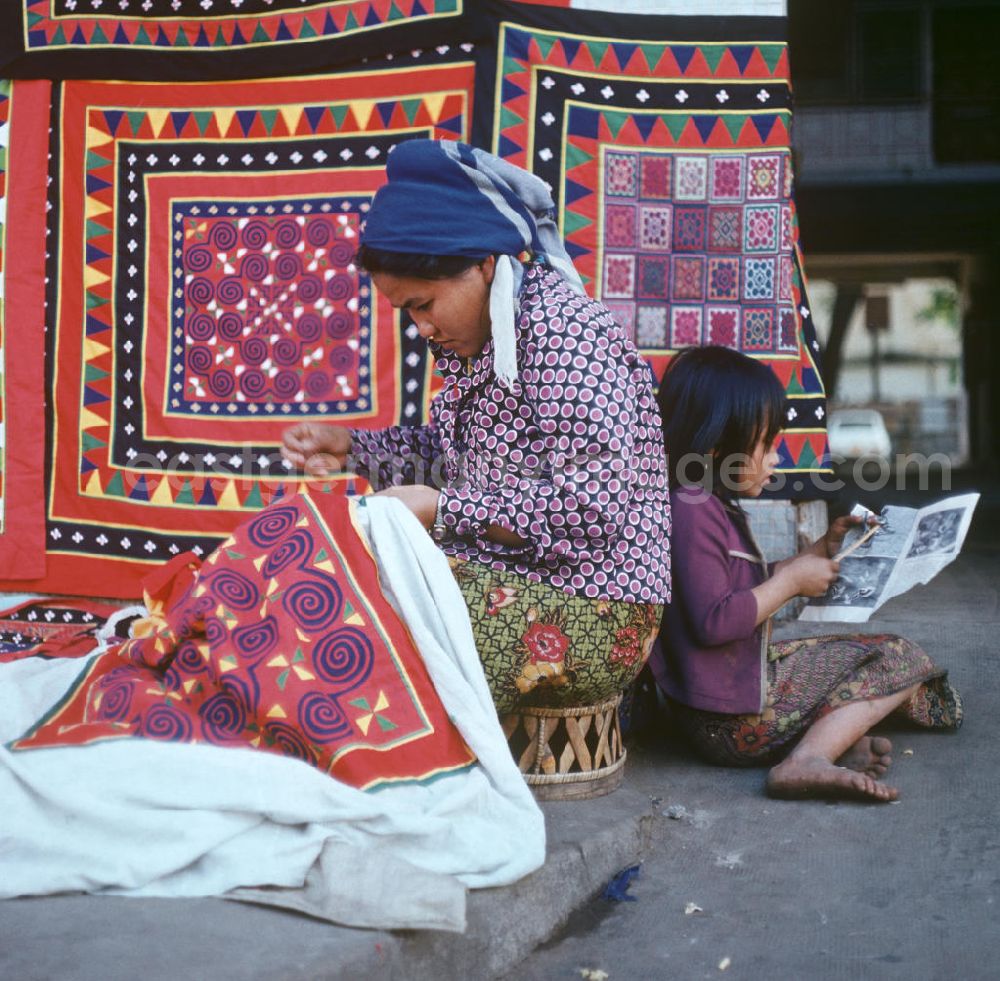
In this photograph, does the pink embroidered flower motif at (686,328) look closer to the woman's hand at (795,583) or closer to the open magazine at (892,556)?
the open magazine at (892,556)

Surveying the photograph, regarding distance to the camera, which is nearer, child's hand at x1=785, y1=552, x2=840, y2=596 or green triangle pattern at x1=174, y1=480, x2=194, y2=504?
child's hand at x1=785, y1=552, x2=840, y2=596

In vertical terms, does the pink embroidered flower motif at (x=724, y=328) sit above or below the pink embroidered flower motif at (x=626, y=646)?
above

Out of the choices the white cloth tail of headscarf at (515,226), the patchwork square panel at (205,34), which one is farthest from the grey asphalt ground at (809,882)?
the patchwork square panel at (205,34)

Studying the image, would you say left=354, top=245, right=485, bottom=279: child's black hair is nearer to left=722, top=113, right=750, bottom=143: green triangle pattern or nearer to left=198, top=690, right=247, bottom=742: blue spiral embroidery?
left=198, top=690, right=247, bottom=742: blue spiral embroidery

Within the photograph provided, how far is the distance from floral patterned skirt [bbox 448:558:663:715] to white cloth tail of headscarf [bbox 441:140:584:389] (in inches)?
15.7

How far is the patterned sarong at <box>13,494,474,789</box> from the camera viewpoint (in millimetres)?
1887

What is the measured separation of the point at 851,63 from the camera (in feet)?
43.1

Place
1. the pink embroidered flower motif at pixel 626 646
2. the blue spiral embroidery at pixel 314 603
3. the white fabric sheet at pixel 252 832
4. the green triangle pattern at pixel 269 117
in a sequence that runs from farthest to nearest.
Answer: the green triangle pattern at pixel 269 117 → the pink embroidered flower motif at pixel 626 646 → the blue spiral embroidery at pixel 314 603 → the white fabric sheet at pixel 252 832

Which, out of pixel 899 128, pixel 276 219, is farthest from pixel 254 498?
pixel 899 128

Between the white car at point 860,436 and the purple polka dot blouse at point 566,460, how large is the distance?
16494mm

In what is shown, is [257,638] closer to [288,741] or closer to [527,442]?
[288,741]

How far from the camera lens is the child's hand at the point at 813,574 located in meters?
2.54

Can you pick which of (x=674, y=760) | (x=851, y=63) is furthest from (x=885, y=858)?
(x=851, y=63)

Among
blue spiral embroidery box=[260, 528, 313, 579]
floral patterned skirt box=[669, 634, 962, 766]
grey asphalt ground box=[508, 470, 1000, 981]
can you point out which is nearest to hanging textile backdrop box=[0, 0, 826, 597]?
floral patterned skirt box=[669, 634, 962, 766]
